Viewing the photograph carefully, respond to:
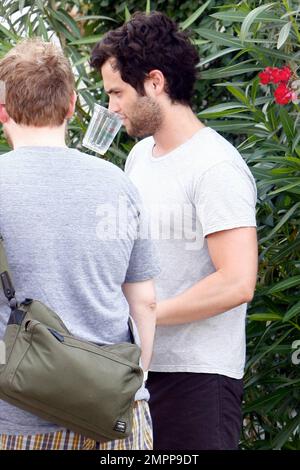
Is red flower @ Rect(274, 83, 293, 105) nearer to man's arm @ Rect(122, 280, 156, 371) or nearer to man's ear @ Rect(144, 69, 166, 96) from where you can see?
man's ear @ Rect(144, 69, 166, 96)

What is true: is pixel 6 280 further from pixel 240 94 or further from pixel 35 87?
pixel 240 94

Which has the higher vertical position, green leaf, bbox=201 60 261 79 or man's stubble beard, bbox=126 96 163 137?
man's stubble beard, bbox=126 96 163 137

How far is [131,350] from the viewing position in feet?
6.51

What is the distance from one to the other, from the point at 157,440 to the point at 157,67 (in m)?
1.01

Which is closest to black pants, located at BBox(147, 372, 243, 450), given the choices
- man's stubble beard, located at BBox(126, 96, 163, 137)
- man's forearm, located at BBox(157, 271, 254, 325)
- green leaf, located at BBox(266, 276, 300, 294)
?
man's forearm, located at BBox(157, 271, 254, 325)

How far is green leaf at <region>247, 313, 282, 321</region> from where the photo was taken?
304cm

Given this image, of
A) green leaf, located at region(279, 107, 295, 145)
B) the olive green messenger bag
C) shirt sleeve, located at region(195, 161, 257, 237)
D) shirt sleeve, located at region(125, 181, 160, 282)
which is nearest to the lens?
the olive green messenger bag

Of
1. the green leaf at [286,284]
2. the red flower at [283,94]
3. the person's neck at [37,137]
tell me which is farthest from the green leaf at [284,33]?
the person's neck at [37,137]

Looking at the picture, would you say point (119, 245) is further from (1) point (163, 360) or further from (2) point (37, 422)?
(1) point (163, 360)

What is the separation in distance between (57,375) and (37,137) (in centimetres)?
49

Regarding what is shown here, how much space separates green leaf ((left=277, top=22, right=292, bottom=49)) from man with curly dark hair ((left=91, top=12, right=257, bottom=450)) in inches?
20.7

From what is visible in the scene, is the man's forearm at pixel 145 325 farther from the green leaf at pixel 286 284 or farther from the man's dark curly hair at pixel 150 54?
the green leaf at pixel 286 284

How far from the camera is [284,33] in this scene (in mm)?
3021

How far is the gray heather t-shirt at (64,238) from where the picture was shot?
1898 mm
